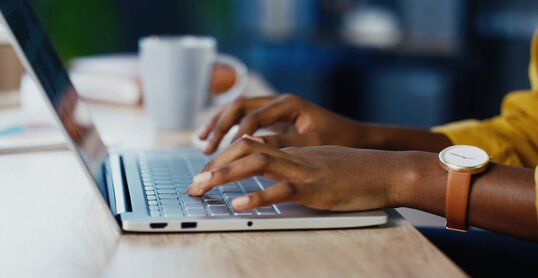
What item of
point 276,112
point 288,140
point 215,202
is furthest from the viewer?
point 276,112

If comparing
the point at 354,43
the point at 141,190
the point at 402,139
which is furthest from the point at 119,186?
the point at 354,43

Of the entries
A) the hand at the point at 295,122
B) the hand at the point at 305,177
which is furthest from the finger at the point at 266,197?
the hand at the point at 295,122

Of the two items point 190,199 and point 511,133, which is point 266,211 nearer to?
point 190,199

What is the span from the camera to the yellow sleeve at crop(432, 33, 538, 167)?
115 centimetres

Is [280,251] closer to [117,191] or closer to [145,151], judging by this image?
[117,191]

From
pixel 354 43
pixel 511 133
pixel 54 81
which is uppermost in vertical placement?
pixel 54 81

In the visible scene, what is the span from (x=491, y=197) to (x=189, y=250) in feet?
0.99

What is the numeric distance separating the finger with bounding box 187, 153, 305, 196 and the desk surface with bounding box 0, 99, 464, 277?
0.19 feet

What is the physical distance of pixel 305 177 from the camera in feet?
2.39

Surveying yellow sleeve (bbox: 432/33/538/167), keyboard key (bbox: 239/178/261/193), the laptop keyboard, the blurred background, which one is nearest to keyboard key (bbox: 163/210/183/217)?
the laptop keyboard

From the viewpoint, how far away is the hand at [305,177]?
2.35 ft

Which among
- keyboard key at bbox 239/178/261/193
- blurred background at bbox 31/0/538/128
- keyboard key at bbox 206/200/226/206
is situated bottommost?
blurred background at bbox 31/0/538/128

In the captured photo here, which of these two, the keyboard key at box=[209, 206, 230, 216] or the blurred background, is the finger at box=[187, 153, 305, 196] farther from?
the blurred background

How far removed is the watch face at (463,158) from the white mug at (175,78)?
56 centimetres
